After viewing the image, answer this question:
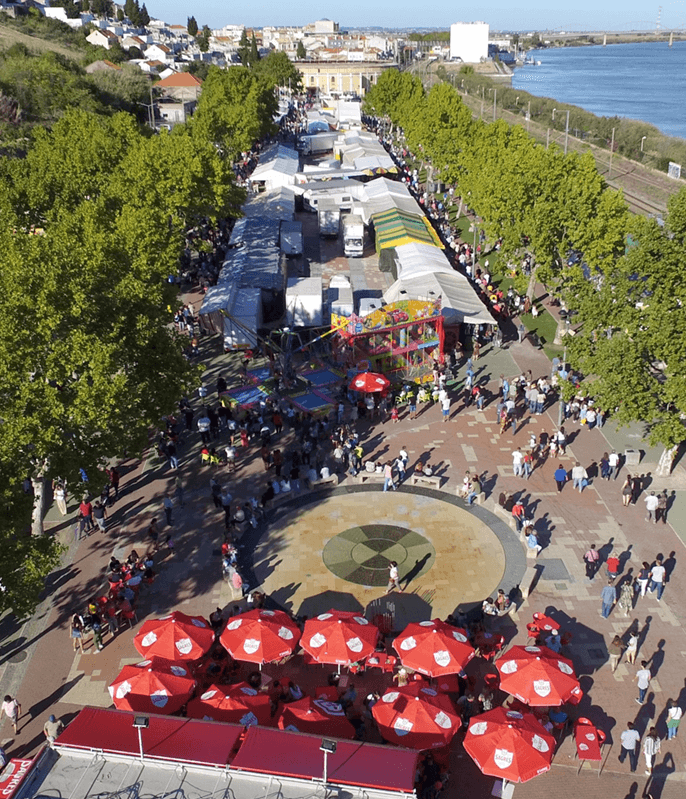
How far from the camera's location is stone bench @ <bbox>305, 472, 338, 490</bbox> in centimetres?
2475

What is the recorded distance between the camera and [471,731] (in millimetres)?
14125

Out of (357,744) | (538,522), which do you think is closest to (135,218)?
(538,522)

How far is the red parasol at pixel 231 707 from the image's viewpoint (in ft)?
47.3

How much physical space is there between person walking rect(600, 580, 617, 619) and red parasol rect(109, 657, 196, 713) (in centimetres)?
1038

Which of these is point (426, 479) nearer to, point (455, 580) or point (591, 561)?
point (455, 580)

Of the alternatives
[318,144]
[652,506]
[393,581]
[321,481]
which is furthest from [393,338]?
[318,144]

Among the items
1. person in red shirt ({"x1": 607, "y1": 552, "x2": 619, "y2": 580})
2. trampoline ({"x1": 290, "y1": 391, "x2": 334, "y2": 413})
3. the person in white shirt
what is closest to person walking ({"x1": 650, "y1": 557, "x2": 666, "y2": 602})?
person in red shirt ({"x1": 607, "y1": 552, "x2": 619, "y2": 580})

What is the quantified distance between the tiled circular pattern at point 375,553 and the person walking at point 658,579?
593 centimetres

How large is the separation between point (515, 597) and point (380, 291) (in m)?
25.2

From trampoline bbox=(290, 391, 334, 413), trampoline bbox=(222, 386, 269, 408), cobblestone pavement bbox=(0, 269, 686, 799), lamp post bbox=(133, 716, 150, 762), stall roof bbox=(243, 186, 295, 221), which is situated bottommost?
cobblestone pavement bbox=(0, 269, 686, 799)

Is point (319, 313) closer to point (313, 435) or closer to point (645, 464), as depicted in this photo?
point (313, 435)

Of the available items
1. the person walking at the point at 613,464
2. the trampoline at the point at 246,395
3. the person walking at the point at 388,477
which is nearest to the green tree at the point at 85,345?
the trampoline at the point at 246,395

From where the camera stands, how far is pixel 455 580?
67.0 ft

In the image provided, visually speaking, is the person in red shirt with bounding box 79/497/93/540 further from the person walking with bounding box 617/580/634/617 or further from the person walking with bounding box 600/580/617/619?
the person walking with bounding box 617/580/634/617
